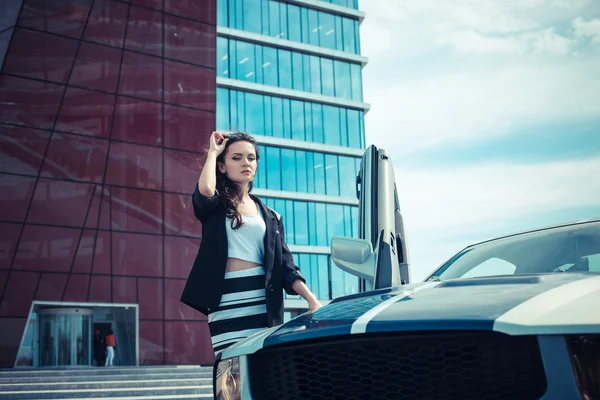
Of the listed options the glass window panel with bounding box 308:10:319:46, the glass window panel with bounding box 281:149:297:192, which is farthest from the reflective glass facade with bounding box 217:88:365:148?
the glass window panel with bounding box 308:10:319:46

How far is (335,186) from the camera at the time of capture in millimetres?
37906

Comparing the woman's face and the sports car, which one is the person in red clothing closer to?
the woman's face

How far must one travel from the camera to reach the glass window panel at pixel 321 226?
A: 36.6 meters

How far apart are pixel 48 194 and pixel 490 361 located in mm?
19264

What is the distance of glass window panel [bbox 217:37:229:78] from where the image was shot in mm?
35531

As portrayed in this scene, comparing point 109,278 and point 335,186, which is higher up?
point 335,186

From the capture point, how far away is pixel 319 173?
1469 inches

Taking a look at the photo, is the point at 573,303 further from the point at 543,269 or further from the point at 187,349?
the point at 187,349

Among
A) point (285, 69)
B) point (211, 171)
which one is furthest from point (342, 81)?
point (211, 171)

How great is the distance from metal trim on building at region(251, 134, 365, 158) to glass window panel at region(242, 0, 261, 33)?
256 inches

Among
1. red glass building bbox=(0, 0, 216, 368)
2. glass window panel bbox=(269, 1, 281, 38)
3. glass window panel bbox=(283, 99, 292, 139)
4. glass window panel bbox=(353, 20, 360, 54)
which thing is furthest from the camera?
glass window panel bbox=(353, 20, 360, 54)

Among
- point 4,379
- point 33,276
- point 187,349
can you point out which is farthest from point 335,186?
point 4,379

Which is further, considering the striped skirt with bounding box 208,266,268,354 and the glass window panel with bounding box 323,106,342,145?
the glass window panel with bounding box 323,106,342,145

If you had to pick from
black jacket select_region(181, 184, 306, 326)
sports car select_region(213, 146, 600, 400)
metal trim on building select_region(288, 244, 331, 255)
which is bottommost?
sports car select_region(213, 146, 600, 400)
